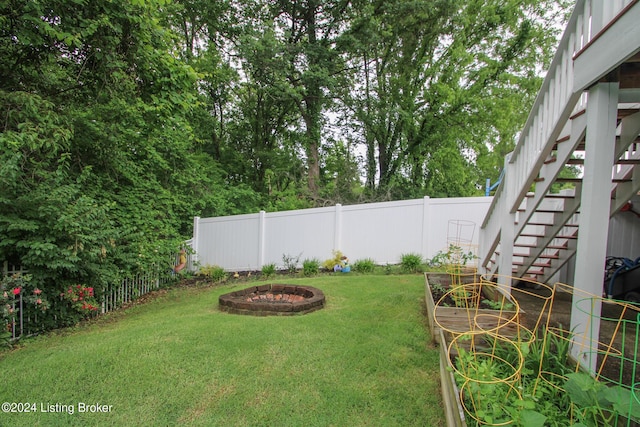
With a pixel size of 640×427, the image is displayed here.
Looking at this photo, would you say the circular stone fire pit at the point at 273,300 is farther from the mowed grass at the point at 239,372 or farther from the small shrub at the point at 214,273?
the small shrub at the point at 214,273

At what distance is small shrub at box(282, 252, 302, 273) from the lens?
7902 millimetres

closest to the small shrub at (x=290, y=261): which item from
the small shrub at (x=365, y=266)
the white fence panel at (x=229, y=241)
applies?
the white fence panel at (x=229, y=241)

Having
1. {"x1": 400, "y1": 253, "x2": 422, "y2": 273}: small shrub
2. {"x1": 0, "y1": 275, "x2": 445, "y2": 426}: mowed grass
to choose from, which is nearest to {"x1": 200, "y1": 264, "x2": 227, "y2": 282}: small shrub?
{"x1": 0, "y1": 275, "x2": 445, "y2": 426}: mowed grass

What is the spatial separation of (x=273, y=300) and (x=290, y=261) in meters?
2.77

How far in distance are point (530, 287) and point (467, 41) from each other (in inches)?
422

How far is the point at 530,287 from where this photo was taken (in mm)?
4949

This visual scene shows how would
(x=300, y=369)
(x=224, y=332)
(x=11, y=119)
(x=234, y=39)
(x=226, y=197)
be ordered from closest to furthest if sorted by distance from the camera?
(x=300, y=369) < (x=224, y=332) < (x=11, y=119) < (x=226, y=197) < (x=234, y=39)

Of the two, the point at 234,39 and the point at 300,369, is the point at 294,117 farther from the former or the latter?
the point at 300,369

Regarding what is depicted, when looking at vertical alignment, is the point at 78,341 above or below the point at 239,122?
below

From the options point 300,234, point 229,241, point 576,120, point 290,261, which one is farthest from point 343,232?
point 576,120

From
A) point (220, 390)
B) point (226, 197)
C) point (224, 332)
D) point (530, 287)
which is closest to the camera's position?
point (220, 390)

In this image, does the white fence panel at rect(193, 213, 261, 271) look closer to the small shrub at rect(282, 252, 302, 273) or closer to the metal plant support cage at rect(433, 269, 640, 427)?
the small shrub at rect(282, 252, 302, 273)

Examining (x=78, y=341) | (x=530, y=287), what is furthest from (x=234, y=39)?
(x=530, y=287)

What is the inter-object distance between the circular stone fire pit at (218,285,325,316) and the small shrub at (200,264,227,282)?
2.75 m
